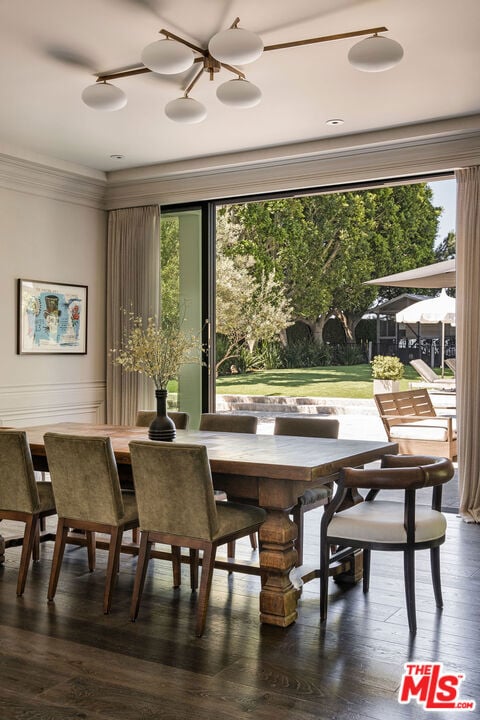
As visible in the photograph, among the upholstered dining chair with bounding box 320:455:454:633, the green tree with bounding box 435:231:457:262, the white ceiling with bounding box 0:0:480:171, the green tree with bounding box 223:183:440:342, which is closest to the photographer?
the upholstered dining chair with bounding box 320:455:454:633

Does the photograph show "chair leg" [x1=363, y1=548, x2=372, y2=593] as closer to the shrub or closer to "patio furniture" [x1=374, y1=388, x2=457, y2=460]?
"patio furniture" [x1=374, y1=388, x2=457, y2=460]

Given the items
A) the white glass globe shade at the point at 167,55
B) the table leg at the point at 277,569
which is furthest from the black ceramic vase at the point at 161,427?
the white glass globe shade at the point at 167,55

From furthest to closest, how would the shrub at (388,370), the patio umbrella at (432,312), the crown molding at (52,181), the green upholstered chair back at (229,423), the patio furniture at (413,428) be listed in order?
the shrub at (388,370) < the patio umbrella at (432,312) < the patio furniture at (413,428) < the crown molding at (52,181) < the green upholstered chair back at (229,423)

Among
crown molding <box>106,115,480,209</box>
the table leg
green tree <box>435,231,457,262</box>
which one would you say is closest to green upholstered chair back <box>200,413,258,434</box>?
the table leg

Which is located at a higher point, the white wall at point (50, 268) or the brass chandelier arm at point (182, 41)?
the brass chandelier arm at point (182, 41)

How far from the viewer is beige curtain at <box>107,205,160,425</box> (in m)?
7.07

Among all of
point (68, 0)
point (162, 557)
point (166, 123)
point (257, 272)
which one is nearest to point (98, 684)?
point (162, 557)

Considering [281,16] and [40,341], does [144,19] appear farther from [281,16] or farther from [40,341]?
[40,341]

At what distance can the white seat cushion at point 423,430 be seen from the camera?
23.5 ft

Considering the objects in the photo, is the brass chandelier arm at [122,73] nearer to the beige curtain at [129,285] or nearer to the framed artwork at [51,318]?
the framed artwork at [51,318]

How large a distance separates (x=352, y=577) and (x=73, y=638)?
1516 millimetres

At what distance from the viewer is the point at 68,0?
11.8ft

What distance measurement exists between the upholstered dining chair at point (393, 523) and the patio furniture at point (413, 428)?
361 centimetres

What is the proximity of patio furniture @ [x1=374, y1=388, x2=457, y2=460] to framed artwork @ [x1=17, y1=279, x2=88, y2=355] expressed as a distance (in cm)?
298
